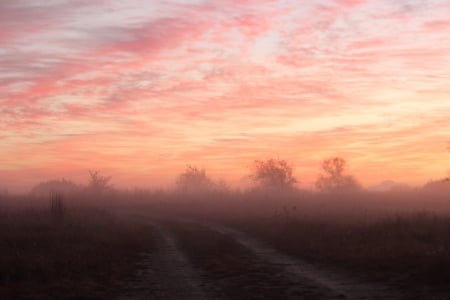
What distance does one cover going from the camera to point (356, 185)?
3907 inches

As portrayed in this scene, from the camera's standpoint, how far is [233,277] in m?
17.0

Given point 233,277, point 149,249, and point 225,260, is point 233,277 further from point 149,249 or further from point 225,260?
point 149,249

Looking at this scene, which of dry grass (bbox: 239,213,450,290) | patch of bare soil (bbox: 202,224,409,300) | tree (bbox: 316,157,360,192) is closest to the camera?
patch of bare soil (bbox: 202,224,409,300)

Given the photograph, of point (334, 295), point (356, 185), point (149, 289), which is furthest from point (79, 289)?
point (356, 185)

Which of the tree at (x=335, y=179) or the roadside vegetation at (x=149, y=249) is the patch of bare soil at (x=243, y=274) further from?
the tree at (x=335, y=179)

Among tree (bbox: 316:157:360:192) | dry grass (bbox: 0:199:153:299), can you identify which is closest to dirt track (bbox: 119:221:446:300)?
dry grass (bbox: 0:199:153:299)

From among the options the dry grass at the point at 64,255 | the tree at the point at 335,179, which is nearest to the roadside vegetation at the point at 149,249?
the dry grass at the point at 64,255

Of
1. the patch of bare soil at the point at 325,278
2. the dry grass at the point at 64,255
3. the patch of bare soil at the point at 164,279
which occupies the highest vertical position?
the dry grass at the point at 64,255

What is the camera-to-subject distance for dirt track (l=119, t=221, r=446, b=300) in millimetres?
13938

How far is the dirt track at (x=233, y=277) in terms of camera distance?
13938 mm

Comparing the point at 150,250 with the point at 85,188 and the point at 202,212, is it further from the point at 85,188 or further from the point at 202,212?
the point at 85,188

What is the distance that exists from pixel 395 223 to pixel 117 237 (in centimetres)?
1445

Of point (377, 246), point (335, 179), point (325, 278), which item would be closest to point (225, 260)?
point (325, 278)

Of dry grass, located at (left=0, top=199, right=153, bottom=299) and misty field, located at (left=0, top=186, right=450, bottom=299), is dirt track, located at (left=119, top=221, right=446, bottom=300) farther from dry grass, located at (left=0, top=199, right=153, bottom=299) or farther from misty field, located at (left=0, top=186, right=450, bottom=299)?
dry grass, located at (left=0, top=199, right=153, bottom=299)
